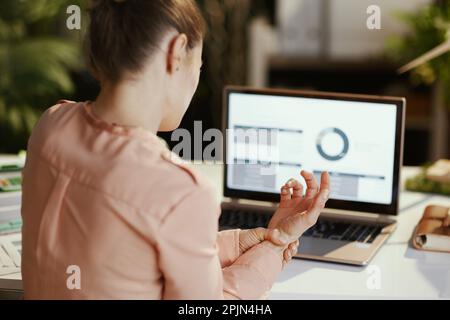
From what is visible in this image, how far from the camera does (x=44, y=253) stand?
3.54 ft

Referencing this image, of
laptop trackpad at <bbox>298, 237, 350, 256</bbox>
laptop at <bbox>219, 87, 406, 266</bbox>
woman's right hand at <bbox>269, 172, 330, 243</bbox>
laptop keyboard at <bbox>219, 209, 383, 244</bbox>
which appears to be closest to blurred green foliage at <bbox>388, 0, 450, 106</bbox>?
laptop at <bbox>219, 87, 406, 266</bbox>

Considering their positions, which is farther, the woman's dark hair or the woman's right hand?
the woman's right hand

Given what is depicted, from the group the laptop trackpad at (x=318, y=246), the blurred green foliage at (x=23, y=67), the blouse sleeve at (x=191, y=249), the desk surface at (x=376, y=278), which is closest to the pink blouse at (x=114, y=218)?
the blouse sleeve at (x=191, y=249)

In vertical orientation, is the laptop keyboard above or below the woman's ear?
below

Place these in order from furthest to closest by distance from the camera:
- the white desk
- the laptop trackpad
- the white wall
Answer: the white wall < the laptop trackpad < the white desk

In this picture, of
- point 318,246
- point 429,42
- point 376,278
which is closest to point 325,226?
point 318,246

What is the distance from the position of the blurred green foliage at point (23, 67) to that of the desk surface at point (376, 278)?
8.48 feet

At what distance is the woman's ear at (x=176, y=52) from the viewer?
1045 millimetres

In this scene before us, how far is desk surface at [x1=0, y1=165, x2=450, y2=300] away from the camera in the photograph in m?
1.38

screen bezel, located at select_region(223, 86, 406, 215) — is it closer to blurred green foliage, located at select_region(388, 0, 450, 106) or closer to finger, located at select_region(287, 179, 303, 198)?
finger, located at select_region(287, 179, 303, 198)

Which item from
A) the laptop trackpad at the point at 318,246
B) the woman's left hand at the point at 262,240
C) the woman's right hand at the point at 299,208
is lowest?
the laptop trackpad at the point at 318,246

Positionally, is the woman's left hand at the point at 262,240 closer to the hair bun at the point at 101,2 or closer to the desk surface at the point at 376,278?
the desk surface at the point at 376,278

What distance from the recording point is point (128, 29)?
40.5 inches
